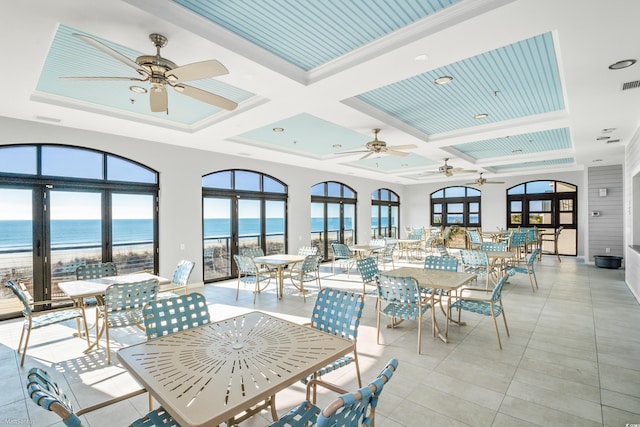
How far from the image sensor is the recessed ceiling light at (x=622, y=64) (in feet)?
9.72

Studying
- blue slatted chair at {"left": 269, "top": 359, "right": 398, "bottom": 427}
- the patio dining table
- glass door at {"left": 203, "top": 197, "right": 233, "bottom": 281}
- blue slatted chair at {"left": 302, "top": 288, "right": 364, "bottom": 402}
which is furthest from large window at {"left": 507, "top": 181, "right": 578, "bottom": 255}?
blue slatted chair at {"left": 269, "top": 359, "right": 398, "bottom": 427}

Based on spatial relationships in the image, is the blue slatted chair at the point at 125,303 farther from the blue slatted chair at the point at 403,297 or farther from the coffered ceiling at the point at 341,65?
the blue slatted chair at the point at 403,297

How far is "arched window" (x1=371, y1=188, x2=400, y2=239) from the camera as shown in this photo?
1283 cm

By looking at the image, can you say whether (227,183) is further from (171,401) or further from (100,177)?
(171,401)

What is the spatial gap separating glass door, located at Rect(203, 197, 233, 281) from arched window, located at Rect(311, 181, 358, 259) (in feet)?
10.1

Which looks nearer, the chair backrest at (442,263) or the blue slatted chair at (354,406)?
the blue slatted chair at (354,406)

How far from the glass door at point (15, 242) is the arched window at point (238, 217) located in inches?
115

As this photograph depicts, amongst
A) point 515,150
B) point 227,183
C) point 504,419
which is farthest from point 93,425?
point 515,150

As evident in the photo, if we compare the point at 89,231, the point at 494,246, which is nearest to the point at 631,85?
the point at 494,246

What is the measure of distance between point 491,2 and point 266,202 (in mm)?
6887

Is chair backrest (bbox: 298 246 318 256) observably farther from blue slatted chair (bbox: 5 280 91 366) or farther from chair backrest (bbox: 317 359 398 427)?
chair backrest (bbox: 317 359 398 427)

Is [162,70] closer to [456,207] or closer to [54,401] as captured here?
[54,401]

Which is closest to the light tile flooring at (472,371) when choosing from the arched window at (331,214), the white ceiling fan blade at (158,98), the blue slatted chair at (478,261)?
the blue slatted chair at (478,261)

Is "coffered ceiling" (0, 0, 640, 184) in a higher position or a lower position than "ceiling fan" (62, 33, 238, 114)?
higher
